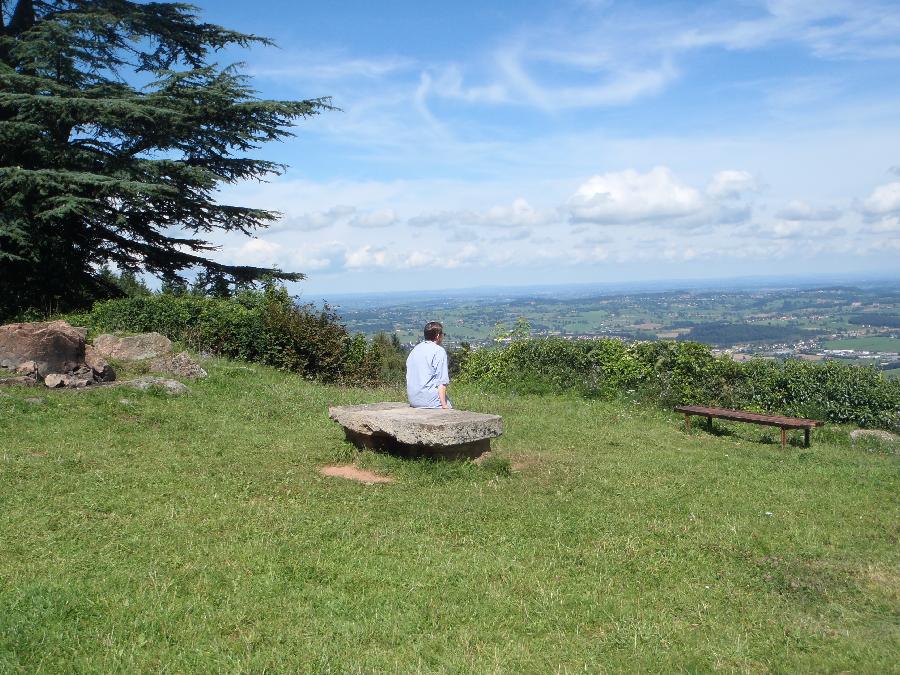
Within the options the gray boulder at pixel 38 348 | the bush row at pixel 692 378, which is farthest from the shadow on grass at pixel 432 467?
the bush row at pixel 692 378

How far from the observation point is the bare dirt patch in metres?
7.43

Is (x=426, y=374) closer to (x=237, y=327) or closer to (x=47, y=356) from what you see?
(x=47, y=356)

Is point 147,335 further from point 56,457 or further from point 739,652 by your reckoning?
point 739,652

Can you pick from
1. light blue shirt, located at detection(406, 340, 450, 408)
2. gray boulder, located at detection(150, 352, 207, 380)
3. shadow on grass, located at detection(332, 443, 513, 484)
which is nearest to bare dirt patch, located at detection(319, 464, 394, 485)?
shadow on grass, located at detection(332, 443, 513, 484)

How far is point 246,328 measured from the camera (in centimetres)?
1462

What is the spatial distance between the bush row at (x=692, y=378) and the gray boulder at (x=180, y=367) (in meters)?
6.07

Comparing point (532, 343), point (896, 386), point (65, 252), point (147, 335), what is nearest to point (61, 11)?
point (65, 252)

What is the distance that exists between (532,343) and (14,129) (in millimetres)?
12951

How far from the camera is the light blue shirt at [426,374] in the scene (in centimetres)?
859

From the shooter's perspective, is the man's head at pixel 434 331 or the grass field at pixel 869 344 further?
the grass field at pixel 869 344

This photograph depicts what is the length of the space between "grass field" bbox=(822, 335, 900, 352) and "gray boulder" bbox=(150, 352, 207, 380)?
34.7 m

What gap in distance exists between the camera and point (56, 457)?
295 inches

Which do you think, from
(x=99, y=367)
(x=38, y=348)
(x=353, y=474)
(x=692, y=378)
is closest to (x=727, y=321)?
(x=692, y=378)

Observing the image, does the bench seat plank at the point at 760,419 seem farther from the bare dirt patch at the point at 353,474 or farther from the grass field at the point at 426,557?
the bare dirt patch at the point at 353,474
